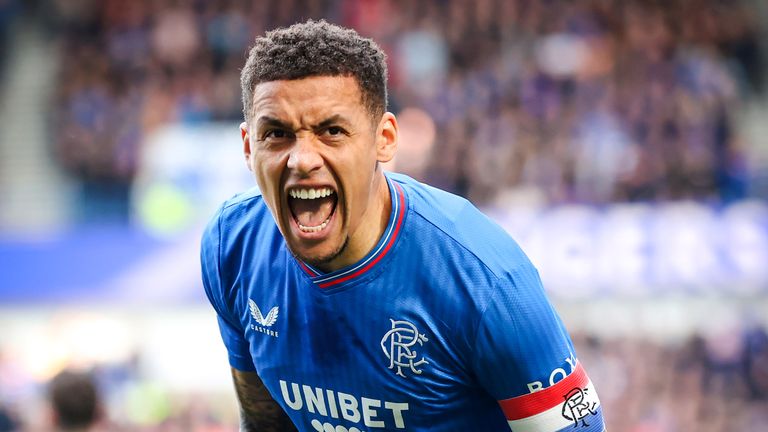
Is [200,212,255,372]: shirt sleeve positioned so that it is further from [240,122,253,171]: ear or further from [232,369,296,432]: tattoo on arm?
[240,122,253,171]: ear

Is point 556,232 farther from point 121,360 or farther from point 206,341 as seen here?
point 121,360

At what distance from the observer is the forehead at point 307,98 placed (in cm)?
267

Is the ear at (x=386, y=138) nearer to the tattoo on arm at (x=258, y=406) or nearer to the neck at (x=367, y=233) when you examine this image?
the neck at (x=367, y=233)

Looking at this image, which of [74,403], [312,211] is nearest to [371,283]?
[312,211]

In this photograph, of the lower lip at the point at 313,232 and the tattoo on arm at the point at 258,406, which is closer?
the lower lip at the point at 313,232

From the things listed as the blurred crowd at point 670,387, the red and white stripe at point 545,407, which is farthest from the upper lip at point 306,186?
the blurred crowd at point 670,387

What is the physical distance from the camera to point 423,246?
2.85 metres

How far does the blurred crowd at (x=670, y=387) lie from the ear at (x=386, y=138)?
8286 mm

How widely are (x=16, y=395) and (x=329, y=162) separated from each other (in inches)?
434

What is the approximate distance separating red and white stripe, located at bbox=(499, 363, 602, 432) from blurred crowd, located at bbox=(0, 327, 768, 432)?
27.3ft

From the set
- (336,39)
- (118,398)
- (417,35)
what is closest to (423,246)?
(336,39)

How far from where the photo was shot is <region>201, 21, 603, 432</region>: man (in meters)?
2.69

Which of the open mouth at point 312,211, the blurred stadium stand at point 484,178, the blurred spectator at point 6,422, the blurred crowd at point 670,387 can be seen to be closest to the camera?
the open mouth at point 312,211

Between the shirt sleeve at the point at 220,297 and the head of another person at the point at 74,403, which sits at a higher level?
the shirt sleeve at the point at 220,297
